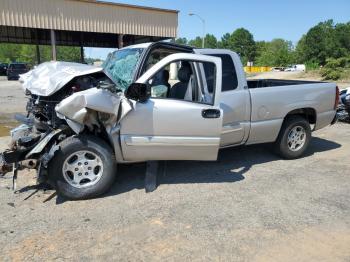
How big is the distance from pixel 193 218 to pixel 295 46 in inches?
5448

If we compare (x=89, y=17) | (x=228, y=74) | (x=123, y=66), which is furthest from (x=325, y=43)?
(x=123, y=66)

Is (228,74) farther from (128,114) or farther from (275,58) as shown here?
(275,58)

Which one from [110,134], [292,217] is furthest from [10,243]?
[292,217]

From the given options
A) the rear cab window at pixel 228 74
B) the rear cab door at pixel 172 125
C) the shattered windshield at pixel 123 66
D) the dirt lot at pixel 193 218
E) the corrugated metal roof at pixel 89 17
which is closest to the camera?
the dirt lot at pixel 193 218

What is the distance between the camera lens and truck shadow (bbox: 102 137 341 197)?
543cm

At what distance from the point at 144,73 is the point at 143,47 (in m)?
0.56

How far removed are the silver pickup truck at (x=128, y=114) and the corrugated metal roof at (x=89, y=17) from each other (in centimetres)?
1991

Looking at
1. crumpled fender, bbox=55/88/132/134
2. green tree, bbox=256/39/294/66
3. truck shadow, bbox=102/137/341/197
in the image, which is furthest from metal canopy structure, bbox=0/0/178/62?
green tree, bbox=256/39/294/66

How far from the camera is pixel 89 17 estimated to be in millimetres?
25266

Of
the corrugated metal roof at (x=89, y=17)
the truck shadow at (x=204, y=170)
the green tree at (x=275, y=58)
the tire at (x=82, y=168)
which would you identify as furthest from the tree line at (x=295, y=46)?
the tire at (x=82, y=168)

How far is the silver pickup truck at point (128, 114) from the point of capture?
4586 mm

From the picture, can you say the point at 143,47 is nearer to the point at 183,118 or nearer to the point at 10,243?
the point at 183,118

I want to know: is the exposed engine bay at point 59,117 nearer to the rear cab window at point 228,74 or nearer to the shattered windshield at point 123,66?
the shattered windshield at point 123,66

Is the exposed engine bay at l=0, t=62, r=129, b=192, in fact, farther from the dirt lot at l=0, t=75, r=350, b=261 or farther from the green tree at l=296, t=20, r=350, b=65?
the green tree at l=296, t=20, r=350, b=65
